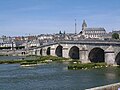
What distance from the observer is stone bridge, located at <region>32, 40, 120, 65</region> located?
4897cm

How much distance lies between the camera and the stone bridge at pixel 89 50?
48969 millimetres

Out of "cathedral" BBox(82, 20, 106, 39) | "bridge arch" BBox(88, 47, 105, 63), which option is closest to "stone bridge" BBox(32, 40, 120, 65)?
"bridge arch" BBox(88, 47, 105, 63)

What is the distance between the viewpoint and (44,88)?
28.8 metres

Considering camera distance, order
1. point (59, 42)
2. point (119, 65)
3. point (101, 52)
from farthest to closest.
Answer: point (59, 42) → point (101, 52) → point (119, 65)

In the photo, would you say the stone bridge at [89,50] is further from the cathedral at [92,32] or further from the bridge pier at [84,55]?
the cathedral at [92,32]

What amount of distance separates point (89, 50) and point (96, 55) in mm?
3082

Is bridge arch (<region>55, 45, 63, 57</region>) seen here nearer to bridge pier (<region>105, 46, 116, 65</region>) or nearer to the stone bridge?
the stone bridge

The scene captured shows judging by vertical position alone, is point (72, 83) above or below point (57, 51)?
below

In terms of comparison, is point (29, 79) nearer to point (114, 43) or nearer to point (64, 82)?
point (64, 82)

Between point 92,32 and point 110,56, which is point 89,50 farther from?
point 92,32

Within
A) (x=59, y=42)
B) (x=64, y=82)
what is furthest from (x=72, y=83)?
(x=59, y=42)

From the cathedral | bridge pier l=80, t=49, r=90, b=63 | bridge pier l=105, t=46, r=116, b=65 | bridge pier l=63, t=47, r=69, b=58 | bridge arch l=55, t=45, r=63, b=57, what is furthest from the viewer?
the cathedral

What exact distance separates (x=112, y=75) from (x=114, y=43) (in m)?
12.3

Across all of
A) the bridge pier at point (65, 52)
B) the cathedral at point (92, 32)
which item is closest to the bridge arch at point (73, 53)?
the bridge pier at point (65, 52)
